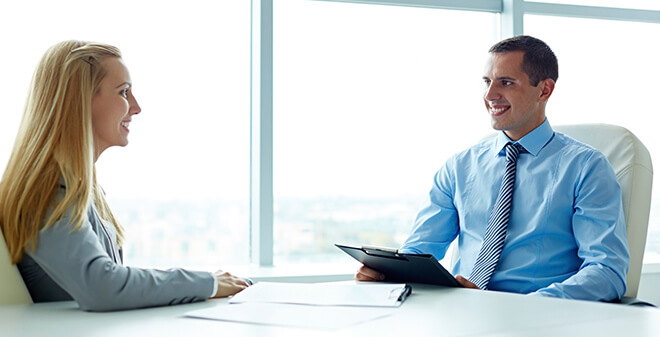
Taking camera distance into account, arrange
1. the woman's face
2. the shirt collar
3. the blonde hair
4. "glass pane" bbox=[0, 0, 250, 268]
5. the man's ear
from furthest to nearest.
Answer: "glass pane" bbox=[0, 0, 250, 268] < the man's ear < the shirt collar < the woman's face < the blonde hair

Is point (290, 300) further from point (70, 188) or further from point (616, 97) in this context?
point (616, 97)

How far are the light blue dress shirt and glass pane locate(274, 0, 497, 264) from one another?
1.10 meters

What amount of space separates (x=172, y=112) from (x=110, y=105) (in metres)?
1.51

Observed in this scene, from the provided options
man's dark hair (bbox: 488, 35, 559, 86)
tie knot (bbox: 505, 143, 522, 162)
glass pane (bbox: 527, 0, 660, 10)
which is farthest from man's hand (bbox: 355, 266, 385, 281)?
glass pane (bbox: 527, 0, 660, 10)

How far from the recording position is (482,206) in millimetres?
2047

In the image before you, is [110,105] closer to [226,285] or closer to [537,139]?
[226,285]

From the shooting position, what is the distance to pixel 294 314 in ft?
3.49

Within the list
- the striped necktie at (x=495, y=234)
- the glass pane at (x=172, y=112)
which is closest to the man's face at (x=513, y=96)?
the striped necktie at (x=495, y=234)

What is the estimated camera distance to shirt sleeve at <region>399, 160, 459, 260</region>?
84.5 inches

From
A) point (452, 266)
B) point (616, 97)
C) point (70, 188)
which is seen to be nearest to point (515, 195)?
point (452, 266)

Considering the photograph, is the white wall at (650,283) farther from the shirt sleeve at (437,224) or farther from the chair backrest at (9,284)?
the chair backrest at (9,284)

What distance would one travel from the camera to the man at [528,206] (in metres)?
1.76

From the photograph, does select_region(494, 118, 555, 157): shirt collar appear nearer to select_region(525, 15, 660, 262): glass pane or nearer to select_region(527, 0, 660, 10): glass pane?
select_region(525, 15, 660, 262): glass pane

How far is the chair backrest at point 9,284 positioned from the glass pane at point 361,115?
6.19 feet
